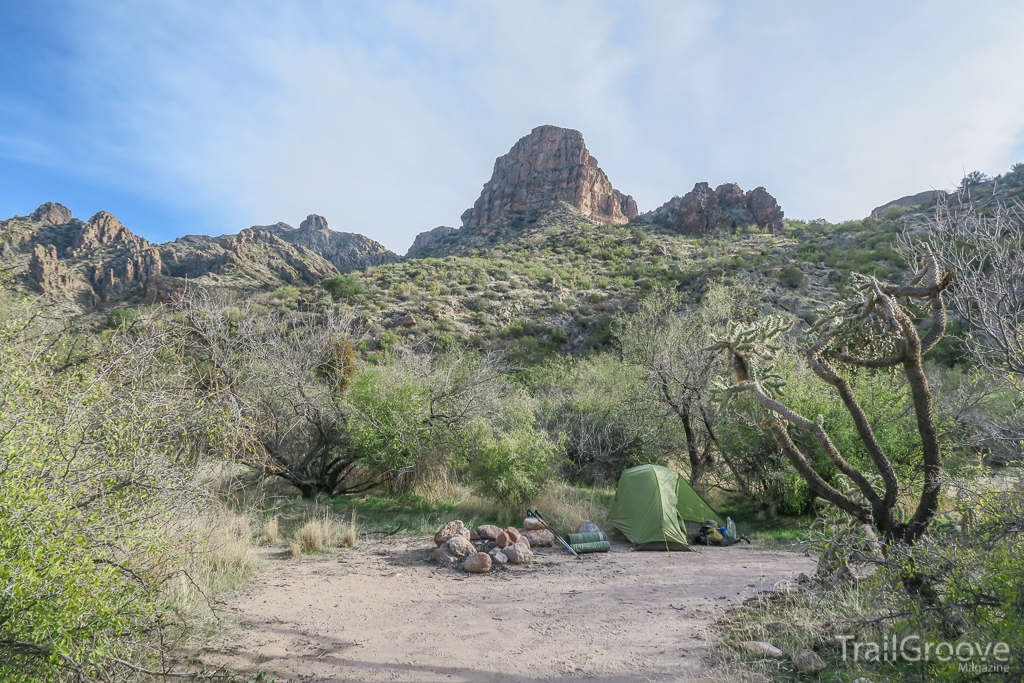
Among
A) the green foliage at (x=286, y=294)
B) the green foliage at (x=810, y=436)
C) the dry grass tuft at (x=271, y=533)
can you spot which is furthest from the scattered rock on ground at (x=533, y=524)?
the green foliage at (x=286, y=294)

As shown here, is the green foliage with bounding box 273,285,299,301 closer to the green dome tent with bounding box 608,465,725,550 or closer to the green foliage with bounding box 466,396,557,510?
the green foliage with bounding box 466,396,557,510

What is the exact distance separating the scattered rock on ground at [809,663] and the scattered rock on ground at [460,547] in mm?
4910

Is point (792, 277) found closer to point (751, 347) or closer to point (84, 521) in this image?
point (751, 347)

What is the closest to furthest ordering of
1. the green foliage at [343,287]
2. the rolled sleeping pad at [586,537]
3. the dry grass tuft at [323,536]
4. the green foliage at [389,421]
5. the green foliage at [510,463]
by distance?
the dry grass tuft at [323,536], the rolled sleeping pad at [586,537], the green foliage at [510,463], the green foliage at [389,421], the green foliage at [343,287]

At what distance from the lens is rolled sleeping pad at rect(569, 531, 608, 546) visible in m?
8.55

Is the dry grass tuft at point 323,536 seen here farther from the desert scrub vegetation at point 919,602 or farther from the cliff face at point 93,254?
the cliff face at point 93,254

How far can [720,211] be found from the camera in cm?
4112

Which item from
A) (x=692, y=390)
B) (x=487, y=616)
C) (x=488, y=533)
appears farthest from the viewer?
(x=692, y=390)

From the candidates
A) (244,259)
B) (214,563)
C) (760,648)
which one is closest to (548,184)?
(244,259)

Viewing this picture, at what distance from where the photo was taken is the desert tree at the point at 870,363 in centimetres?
426

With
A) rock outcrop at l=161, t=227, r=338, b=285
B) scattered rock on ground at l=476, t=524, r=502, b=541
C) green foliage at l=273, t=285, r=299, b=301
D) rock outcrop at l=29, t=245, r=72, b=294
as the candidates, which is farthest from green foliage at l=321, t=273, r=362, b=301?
scattered rock on ground at l=476, t=524, r=502, b=541

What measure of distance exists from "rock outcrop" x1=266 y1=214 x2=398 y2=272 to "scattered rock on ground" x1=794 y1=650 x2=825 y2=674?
53.1 m

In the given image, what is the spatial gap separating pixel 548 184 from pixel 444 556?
57024 mm

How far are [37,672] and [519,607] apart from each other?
4505 mm
